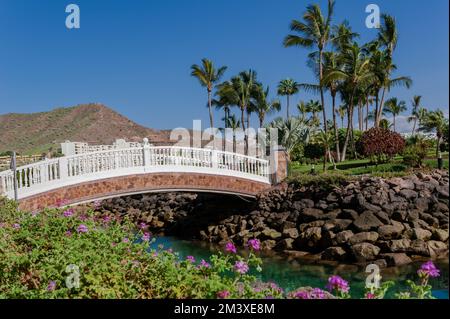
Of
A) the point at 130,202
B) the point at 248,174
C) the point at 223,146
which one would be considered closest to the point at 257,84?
the point at 223,146

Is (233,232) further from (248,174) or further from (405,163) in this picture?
(405,163)

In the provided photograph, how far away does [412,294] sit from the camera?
5207 millimetres

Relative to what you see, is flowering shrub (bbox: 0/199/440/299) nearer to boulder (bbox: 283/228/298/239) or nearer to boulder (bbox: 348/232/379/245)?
boulder (bbox: 348/232/379/245)

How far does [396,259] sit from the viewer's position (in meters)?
8.12

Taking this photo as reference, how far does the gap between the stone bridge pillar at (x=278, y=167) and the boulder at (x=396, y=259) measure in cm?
587

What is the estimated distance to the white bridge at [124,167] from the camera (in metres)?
9.99

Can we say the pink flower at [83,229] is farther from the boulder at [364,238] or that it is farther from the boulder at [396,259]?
the boulder at [364,238]

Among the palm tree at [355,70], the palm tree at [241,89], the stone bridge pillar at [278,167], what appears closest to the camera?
the stone bridge pillar at [278,167]

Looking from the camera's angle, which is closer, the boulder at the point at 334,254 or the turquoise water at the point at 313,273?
the turquoise water at the point at 313,273

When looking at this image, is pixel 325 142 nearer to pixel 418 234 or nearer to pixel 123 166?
pixel 123 166

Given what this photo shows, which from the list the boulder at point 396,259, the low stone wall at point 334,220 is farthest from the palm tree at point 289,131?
the boulder at point 396,259

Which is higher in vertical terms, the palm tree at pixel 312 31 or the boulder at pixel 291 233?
the palm tree at pixel 312 31

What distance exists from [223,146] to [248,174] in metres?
13.5

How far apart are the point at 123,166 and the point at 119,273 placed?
7.26 m
